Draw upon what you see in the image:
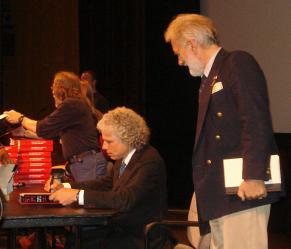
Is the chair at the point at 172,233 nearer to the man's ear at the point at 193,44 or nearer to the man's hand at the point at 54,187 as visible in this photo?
the man's hand at the point at 54,187

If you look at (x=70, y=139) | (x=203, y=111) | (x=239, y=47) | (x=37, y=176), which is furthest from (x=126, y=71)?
(x=203, y=111)

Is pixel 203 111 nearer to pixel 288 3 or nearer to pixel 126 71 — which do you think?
pixel 288 3

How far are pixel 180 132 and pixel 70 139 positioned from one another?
8.31 feet

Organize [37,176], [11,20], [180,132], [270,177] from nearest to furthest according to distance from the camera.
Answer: [270,177] < [37,176] < [180,132] < [11,20]

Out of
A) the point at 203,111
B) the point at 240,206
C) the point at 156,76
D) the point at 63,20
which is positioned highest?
the point at 63,20

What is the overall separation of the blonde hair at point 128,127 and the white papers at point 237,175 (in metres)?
1.05

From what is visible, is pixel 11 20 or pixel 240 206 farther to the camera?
pixel 11 20

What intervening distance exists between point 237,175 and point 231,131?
167 mm

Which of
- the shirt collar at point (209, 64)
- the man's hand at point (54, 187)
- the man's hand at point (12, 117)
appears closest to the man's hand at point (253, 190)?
the shirt collar at point (209, 64)

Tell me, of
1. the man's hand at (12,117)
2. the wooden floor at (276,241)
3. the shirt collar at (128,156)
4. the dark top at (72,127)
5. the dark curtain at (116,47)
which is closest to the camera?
the shirt collar at (128,156)

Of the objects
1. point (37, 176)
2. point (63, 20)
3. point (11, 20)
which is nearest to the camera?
point (37, 176)

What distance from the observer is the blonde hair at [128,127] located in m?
3.64

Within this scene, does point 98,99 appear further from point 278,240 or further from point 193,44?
point 193,44

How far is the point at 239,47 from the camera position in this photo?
643 centimetres
